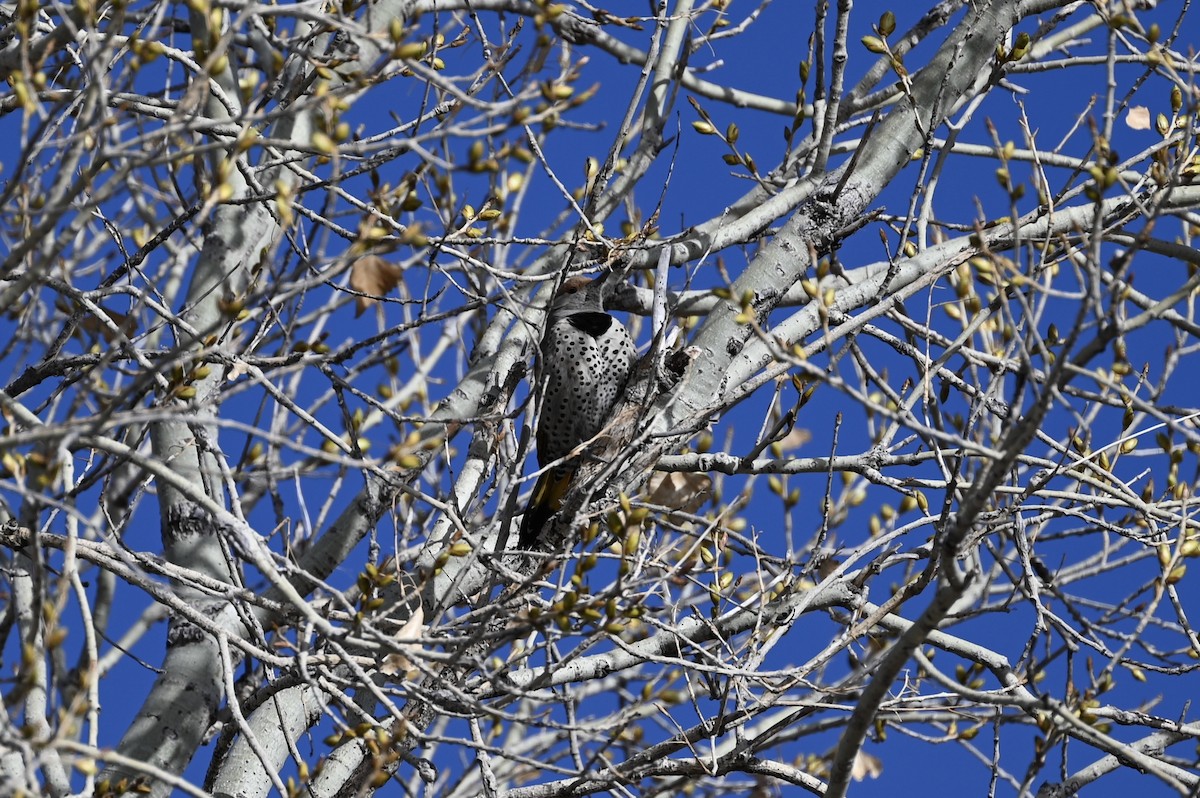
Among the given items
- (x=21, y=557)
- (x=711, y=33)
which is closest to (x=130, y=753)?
(x=21, y=557)

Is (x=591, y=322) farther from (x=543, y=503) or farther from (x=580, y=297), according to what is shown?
(x=543, y=503)

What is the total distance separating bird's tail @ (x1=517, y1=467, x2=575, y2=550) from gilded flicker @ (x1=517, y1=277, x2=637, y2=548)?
23.3 inches

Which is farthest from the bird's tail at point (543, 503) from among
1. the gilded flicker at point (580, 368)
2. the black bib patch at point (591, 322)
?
the black bib patch at point (591, 322)

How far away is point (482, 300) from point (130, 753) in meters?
1.89

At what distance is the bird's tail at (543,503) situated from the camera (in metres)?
4.93

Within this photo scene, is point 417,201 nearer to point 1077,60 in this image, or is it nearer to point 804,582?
point 804,582

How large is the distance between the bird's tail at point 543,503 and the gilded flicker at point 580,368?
59 centimetres

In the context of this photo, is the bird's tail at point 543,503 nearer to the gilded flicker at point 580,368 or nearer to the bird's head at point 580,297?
the gilded flicker at point 580,368

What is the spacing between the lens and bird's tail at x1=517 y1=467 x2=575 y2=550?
16.2 ft

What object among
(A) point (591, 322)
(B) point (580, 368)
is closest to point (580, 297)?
(A) point (591, 322)

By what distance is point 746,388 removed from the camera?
13.2 feet

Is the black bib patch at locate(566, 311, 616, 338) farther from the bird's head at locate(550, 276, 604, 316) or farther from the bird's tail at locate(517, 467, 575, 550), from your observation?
the bird's tail at locate(517, 467, 575, 550)

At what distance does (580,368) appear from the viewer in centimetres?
579

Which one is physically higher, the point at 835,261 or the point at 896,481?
the point at 835,261
